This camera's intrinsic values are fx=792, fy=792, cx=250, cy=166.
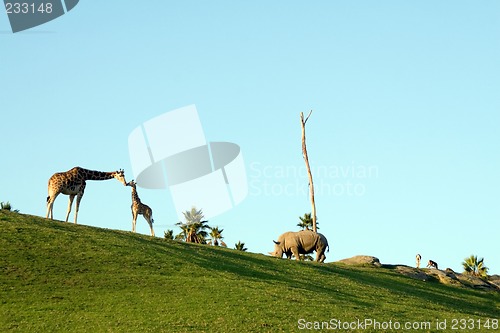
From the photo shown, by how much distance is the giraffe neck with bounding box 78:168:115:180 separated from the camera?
55375 mm

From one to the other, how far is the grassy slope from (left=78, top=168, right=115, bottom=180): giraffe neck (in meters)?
3.91

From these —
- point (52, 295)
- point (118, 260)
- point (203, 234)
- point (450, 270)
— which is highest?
point (203, 234)

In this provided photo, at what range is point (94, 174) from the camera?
2240 inches

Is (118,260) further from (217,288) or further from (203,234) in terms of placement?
(203,234)

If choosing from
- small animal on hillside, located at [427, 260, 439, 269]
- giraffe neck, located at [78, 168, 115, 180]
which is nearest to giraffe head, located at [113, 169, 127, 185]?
giraffe neck, located at [78, 168, 115, 180]

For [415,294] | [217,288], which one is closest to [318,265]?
[415,294]

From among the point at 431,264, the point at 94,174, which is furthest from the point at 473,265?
the point at 94,174

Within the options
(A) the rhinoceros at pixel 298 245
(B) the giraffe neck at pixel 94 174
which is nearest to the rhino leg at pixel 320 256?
(A) the rhinoceros at pixel 298 245

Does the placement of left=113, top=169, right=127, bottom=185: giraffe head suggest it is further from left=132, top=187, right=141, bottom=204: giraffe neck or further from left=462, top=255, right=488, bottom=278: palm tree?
left=462, top=255, right=488, bottom=278: palm tree

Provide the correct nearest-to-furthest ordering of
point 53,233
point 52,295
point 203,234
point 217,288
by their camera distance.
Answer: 1. point 52,295
2. point 217,288
3. point 53,233
4. point 203,234

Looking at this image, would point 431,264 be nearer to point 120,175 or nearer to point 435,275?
point 435,275

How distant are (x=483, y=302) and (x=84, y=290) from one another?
27.9 metres

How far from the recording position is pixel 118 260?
46.7 meters

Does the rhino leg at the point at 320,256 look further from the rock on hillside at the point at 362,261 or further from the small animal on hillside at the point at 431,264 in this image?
the small animal on hillside at the point at 431,264
